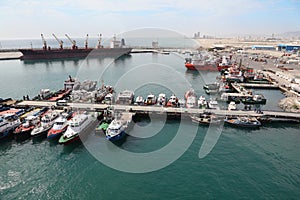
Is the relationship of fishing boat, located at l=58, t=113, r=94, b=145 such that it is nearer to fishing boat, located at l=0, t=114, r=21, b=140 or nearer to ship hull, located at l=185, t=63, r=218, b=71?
fishing boat, located at l=0, t=114, r=21, b=140

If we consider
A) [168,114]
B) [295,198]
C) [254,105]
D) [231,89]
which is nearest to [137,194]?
[295,198]

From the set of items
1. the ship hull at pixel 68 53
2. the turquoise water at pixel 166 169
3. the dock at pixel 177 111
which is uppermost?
the ship hull at pixel 68 53

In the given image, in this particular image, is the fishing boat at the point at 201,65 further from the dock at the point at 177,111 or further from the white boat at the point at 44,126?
the white boat at the point at 44,126

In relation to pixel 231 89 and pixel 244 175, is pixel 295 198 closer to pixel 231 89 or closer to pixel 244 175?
pixel 244 175

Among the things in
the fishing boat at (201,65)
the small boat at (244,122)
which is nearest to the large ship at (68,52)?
the fishing boat at (201,65)

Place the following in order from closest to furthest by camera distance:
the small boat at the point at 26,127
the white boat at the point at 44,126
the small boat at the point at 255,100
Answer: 1. the white boat at the point at 44,126
2. the small boat at the point at 26,127
3. the small boat at the point at 255,100

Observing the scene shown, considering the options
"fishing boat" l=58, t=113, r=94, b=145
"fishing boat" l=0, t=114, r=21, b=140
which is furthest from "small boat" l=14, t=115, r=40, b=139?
"fishing boat" l=58, t=113, r=94, b=145

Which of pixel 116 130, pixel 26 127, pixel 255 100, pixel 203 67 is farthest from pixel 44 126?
pixel 203 67
